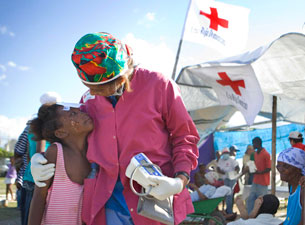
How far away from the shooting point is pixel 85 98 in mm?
2047

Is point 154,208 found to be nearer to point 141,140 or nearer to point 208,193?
point 141,140

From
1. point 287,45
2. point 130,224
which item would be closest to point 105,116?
point 130,224

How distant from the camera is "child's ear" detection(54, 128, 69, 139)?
1938 mm

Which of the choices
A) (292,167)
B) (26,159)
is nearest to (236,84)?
(292,167)

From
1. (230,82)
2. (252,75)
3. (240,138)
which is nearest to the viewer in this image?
(252,75)

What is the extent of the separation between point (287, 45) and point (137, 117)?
3652mm

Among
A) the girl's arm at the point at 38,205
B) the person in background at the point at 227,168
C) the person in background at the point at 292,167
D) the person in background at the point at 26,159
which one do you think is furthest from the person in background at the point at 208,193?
the girl's arm at the point at 38,205

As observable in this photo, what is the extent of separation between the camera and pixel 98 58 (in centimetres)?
165

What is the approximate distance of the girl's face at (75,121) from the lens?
6.07 ft

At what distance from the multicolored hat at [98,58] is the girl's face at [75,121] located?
0.22 metres

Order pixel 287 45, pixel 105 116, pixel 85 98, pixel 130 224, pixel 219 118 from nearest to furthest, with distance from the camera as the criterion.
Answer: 1. pixel 130 224
2. pixel 105 116
3. pixel 85 98
4. pixel 287 45
5. pixel 219 118

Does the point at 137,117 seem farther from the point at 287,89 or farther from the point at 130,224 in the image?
the point at 287,89

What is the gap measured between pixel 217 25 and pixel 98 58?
4.82 meters

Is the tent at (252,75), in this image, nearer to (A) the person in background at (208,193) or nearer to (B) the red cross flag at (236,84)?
(B) the red cross flag at (236,84)
